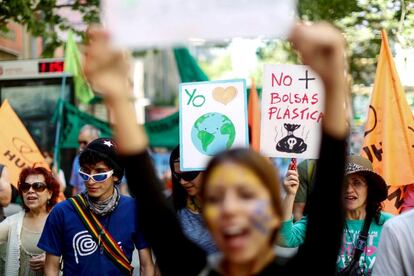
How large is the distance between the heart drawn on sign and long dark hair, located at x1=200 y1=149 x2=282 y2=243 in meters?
2.61

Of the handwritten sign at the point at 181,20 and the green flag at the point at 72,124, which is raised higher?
the handwritten sign at the point at 181,20

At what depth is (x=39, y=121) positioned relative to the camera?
1184 centimetres

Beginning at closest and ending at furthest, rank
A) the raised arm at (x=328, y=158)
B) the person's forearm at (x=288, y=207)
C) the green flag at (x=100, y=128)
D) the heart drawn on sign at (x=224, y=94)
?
the raised arm at (x=328, y=158)
the person's forearm at (x=288, y=207)
the heart drawn on sign at (x=224, y=94)
the green flag at (x=100, y=128)

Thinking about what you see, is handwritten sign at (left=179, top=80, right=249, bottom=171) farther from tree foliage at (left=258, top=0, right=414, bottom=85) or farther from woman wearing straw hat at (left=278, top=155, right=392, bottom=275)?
tree foliage at (left=258, top=0, right=414, bottom=85)

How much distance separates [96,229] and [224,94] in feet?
4.12

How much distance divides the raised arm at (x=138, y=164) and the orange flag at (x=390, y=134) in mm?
3508

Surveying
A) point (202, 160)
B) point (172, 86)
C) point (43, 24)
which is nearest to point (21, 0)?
point (43, 24)

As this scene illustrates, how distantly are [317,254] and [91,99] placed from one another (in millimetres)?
8905

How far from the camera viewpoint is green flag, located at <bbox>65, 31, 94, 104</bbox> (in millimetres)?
10227

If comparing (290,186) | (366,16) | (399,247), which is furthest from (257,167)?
(366,16)

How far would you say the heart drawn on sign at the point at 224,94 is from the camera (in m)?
4.67

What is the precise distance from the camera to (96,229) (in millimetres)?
4188

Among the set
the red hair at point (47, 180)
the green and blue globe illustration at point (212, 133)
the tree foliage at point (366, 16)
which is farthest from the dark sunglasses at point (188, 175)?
the tree foliage at point (366, 16)

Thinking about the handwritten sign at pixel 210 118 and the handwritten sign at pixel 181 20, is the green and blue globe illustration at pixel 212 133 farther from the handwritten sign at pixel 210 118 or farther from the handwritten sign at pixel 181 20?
the handwritten sign at pixel 181 20
